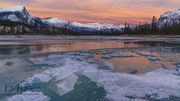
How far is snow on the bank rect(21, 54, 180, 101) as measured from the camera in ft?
33.7

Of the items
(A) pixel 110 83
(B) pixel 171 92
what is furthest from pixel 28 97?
(B) pixel 171 92

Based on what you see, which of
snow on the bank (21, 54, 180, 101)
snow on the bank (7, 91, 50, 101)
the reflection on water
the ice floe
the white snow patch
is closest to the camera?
snow on the bank (7, 91, 50, 101)

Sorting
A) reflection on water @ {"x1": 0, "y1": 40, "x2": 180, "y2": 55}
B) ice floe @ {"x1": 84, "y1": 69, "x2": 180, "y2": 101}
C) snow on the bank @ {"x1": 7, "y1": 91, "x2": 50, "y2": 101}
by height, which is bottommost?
reflection on water @ {"x1": 0, "y1": 40, "x2": 180, "y2": 55}

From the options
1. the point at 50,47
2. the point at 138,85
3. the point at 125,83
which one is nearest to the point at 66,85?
the point at 125,83

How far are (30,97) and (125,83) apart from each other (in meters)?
3.94

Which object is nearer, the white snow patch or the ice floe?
the ice floe

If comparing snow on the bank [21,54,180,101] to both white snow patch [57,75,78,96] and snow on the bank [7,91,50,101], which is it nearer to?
white snow patch [57,75,78,96]

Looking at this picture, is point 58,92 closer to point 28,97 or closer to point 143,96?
point 28,97

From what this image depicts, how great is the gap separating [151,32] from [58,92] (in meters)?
109

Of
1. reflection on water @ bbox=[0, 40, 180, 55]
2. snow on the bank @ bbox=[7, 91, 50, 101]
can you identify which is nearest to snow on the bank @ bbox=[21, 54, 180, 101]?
snow on the bank @ bbox=[7, 91, 50, 101]

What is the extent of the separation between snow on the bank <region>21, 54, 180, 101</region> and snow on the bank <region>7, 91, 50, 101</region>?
811mm

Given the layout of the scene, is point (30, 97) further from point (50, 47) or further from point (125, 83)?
point (50, 47)

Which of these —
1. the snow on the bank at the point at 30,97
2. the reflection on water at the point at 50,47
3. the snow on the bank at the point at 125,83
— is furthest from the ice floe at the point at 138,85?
the reflection on water at the point at 50,47

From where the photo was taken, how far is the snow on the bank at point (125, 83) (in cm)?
1027
